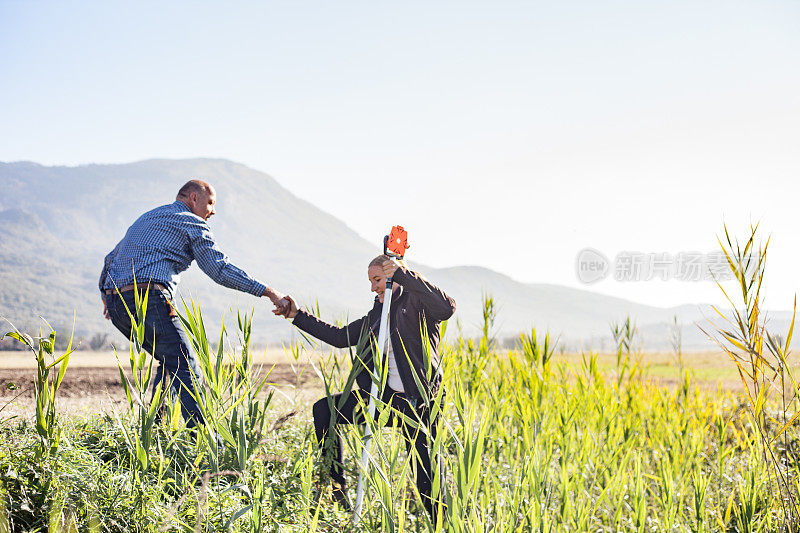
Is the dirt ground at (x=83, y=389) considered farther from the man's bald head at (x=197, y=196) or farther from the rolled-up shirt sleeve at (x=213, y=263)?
the man's bald head at (x=197, y=196)

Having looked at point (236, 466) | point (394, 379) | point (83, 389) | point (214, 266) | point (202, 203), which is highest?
point (202, 203)

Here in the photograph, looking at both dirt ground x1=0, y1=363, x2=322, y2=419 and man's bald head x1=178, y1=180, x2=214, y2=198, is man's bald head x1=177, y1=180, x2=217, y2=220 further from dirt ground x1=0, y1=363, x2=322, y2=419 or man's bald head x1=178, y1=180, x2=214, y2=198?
dirt ground x1=0, y1=363, x2=322, y2=419

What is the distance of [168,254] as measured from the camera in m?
3.63

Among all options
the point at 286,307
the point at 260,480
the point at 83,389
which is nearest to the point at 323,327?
the point at 286,307

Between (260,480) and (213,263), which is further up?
(213,263)

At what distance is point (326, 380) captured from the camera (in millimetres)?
2949

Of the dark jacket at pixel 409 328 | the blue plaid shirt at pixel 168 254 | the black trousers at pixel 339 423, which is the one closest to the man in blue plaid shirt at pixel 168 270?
the blue plaid shirt at pixel 168 254

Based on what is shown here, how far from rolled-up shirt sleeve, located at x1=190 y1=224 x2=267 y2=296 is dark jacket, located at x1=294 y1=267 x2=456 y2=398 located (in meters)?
0.53

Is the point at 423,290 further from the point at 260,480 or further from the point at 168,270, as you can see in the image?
the point at 168,270

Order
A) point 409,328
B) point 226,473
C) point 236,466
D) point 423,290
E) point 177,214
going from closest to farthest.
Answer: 1. point 226,473
2. point 236,466
3. point 423,290
4. point 409,328
5. point 177,214

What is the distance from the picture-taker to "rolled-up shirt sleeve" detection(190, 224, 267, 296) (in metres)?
3.74

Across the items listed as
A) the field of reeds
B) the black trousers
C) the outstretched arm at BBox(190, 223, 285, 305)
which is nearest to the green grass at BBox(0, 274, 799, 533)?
the field of reeds

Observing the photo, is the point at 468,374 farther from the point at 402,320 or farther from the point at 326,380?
the point at 326,380

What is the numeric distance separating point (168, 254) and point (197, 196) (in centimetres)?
49
